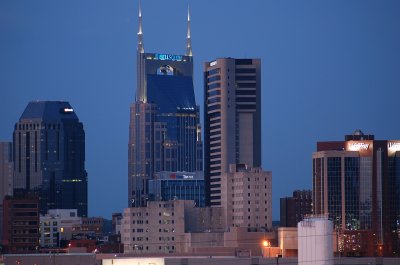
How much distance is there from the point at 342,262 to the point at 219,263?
13.4 m

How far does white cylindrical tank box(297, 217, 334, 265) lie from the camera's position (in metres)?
124

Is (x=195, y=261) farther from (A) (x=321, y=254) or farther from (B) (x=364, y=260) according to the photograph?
(A) (x=321, y=254)

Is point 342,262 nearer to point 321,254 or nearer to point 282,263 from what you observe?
point 282,263

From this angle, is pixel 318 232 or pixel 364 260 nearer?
pixel 318 232

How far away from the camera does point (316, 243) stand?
12462 cm

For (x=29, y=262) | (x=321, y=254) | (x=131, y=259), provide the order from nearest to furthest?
(x=321, y=254)
(x=131, y=259)
(x=29, y=262)

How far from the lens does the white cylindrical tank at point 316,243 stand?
12450 cm

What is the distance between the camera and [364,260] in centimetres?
17775

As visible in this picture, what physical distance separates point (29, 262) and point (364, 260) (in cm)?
3853

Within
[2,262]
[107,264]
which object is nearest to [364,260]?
[107,264]

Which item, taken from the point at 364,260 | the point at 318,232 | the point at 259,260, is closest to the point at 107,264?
the point at 259,260

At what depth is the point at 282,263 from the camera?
169875 millimetres

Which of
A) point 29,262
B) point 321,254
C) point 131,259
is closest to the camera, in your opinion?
point 321,254

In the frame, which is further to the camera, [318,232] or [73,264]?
[73,264]
